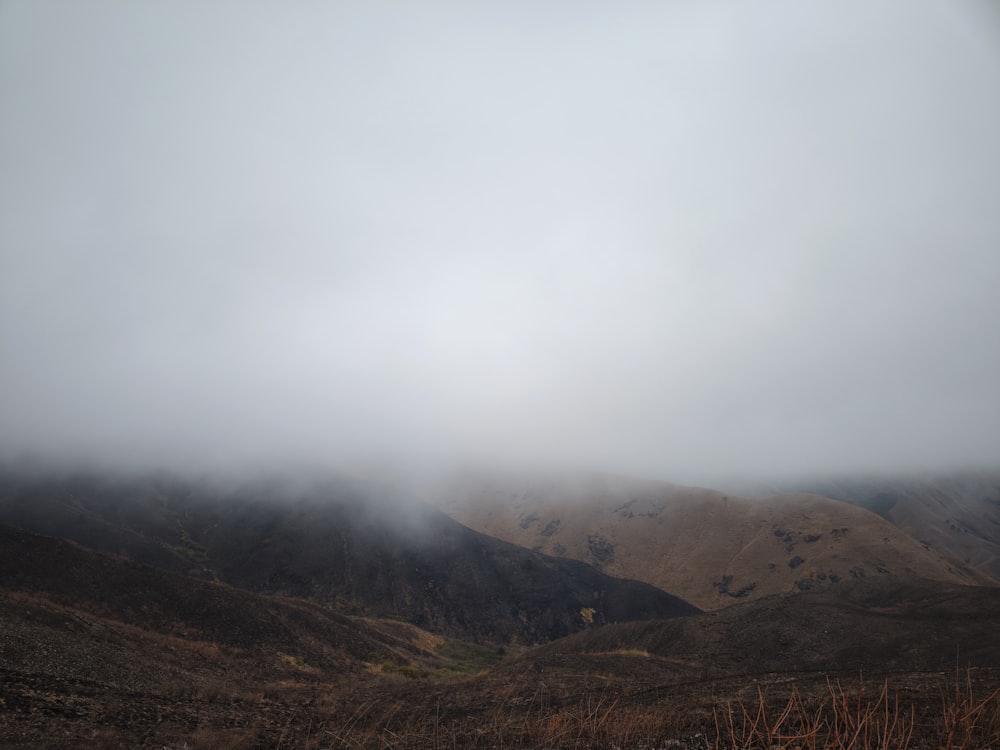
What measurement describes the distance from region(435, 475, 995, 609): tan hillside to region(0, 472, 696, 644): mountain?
46.8ft

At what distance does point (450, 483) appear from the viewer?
178500 mm

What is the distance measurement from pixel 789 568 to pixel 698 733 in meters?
90.4

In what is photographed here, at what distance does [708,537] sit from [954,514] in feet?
374

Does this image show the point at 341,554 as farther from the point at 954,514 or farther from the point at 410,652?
the point at 954,514

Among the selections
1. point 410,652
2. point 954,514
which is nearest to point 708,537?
point 410,652

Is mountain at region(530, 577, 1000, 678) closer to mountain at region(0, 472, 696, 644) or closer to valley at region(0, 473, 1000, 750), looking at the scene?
valley at region(0, 473, 1000, 750)

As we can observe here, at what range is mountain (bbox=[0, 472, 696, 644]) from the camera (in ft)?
248

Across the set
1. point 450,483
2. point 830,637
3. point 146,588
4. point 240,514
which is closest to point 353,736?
point 146,588

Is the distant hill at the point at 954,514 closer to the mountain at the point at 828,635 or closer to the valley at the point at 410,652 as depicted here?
the valley at the point at 410,652

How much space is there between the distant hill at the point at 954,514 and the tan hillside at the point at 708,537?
37316 millimetres

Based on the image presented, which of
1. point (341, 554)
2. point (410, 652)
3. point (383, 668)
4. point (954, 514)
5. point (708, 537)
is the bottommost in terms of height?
point (341, 554)

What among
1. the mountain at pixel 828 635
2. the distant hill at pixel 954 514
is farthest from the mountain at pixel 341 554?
the distant hill at pixel 954 514

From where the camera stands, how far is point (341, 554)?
→ 84.9 metres

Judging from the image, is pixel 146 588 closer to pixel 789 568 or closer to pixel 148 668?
pixel 148 668
